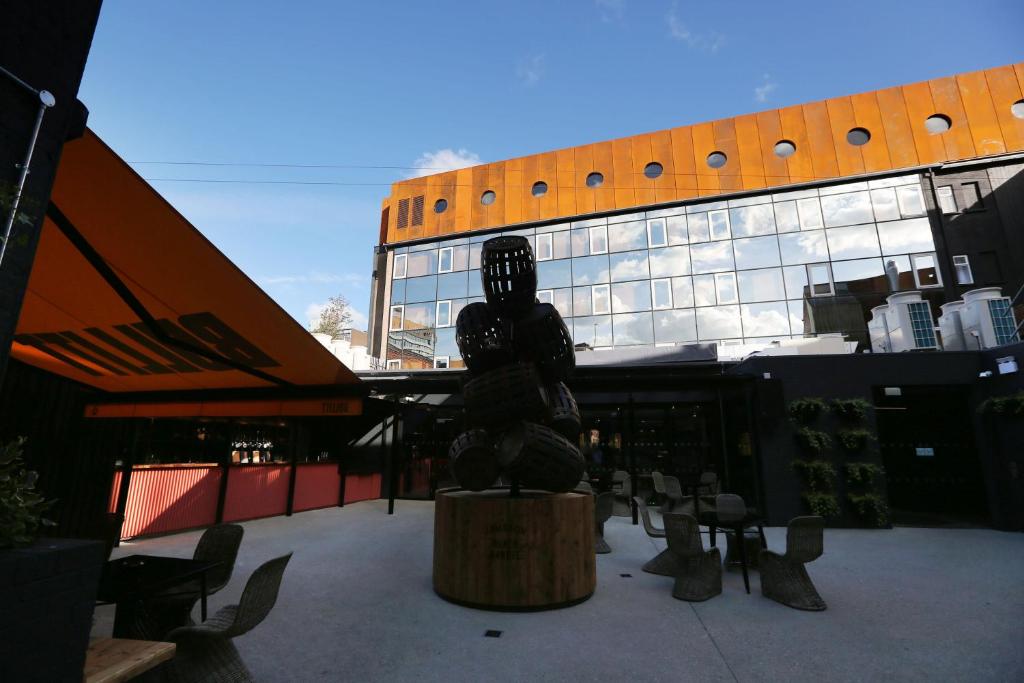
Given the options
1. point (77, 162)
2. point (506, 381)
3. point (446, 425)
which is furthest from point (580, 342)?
point (77, 162)

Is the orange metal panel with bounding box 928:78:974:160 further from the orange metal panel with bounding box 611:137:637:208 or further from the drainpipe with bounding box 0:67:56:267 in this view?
the drainpipe with bounding box 0:67:56:267

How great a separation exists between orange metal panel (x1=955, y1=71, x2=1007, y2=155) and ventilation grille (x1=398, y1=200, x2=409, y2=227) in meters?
19.4

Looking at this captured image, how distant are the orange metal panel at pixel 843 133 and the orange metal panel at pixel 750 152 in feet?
5.55

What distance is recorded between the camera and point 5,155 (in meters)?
1.94

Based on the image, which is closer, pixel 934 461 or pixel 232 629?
pixel 232 629

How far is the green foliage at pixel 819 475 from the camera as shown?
8.78m

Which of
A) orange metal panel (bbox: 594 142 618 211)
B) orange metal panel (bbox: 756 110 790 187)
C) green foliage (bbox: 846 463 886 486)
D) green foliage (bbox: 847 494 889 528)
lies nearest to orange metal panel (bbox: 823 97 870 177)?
orange metal panel (bbox: 756 110 790 187)

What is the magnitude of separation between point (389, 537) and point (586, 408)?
6937 millimetres

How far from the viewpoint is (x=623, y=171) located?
17.7 m

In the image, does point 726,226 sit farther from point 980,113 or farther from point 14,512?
point 14,512

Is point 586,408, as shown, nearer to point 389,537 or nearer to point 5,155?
point 389,537

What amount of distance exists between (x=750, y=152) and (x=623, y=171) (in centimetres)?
426

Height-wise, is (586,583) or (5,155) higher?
(5,155)

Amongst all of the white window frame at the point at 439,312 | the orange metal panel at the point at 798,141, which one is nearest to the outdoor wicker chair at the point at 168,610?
the white window frame at the point at 439,312
